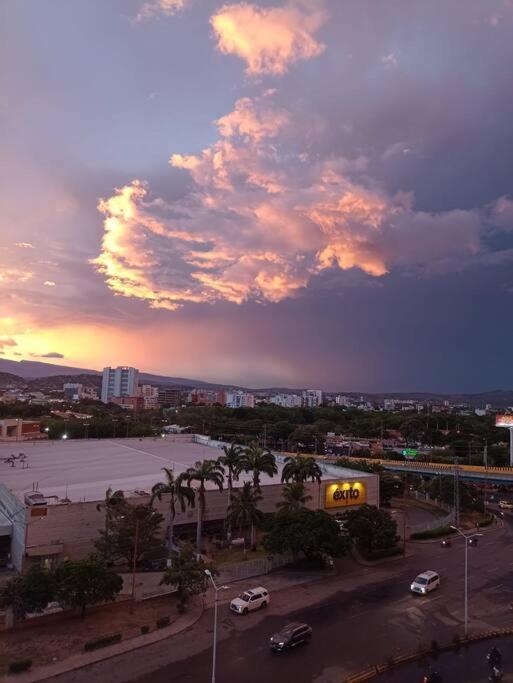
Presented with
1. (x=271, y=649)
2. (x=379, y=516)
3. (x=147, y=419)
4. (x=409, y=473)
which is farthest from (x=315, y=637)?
(x=147, y=419)

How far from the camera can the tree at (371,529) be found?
162ft

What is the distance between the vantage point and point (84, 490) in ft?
182

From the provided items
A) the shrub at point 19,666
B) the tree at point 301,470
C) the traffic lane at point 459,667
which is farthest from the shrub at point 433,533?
the shrub at point 19,666

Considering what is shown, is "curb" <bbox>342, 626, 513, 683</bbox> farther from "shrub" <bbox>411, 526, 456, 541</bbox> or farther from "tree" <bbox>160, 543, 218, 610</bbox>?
"shrub" <bbox>411, 526, 456, 541</bbox>

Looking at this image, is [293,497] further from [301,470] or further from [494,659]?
[494,659]

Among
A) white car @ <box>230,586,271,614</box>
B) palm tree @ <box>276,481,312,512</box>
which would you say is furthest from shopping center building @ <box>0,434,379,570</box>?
white car @ <box>230,586,271,614</box>

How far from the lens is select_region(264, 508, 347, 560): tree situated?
1726 inches

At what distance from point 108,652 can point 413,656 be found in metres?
18.5

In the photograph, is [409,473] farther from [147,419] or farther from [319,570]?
[147,419]

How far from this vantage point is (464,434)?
537 feet

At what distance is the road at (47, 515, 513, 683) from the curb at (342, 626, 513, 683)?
648 millimetres

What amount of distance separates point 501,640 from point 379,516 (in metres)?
17.8

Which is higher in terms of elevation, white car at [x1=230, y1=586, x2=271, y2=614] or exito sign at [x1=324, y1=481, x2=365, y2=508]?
exito sign at [x1=324, y1=481, x2=365, y2=508]

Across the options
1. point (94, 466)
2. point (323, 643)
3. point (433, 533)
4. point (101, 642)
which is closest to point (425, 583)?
point (323, 643)
